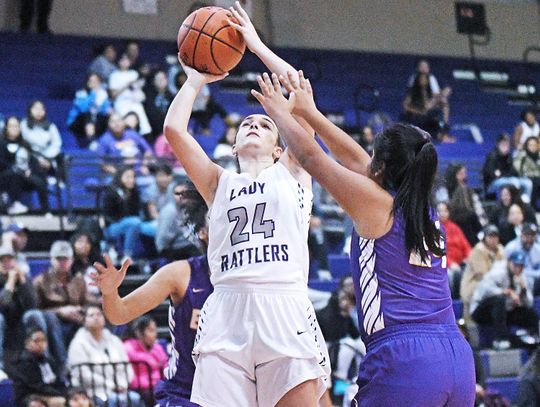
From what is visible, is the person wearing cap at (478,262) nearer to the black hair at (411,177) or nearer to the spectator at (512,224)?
the spectator at (512,224)

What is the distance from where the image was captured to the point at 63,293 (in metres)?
9.34

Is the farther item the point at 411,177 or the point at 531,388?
the point at 531,388

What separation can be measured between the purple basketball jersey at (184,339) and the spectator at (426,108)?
10.6 metres

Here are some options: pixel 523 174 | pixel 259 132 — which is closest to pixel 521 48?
pixel 523 174

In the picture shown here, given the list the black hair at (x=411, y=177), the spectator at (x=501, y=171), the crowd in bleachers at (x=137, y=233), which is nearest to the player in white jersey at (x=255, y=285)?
the black hair at (x=411, y=177)

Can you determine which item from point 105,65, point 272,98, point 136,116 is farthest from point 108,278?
point 105,65

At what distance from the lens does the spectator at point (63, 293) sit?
921 centimetres

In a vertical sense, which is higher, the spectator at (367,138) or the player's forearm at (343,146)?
Result: the player's forearm at (343,146)

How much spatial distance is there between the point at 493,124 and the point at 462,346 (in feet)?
47.1

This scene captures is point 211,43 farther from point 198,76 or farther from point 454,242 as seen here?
point 454,242

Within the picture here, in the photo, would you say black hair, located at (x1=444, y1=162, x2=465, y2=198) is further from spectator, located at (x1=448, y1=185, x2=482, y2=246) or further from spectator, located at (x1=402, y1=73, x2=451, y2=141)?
spectator, located at (x1=402, y1=73, x2=451, y2=141)

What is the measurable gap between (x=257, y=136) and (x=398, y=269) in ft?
3.81

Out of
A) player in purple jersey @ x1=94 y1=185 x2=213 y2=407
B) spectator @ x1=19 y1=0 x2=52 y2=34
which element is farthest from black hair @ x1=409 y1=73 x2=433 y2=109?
player in purple jersey @ x1=94 y1=185 x2=213 y2=407

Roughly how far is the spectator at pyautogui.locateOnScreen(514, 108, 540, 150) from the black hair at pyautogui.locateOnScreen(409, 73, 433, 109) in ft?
4.47
